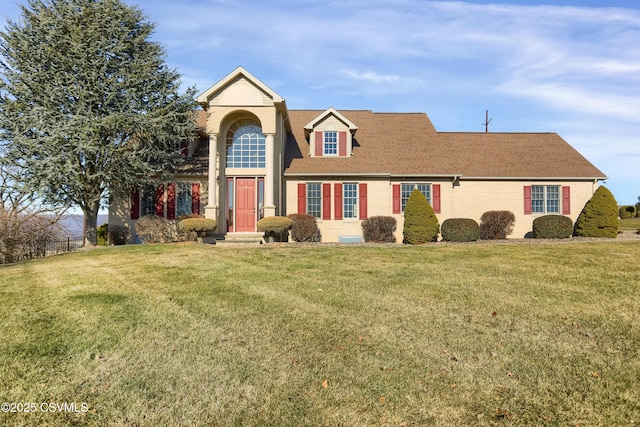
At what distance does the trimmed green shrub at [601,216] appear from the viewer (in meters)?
17.5

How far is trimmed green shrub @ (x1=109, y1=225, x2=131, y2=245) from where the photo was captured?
18.6 m

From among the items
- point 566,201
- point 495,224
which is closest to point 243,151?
point 495,224

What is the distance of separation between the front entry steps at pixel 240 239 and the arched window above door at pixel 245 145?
11.5ft

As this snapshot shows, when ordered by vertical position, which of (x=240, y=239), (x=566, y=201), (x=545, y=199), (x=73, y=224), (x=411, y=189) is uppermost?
(x=411, y=189)

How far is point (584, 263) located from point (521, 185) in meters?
10.9

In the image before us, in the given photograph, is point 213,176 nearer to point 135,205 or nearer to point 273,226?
point 273,226

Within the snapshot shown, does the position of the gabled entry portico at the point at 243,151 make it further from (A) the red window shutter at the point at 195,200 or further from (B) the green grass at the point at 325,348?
(B) the green grass at the point at 325,348

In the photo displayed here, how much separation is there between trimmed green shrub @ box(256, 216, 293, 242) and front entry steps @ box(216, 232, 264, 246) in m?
0.47

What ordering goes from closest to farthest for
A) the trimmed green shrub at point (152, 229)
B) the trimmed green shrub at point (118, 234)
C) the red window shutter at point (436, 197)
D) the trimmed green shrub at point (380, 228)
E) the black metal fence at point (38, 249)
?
the black metal fence at point (38, 249), the trimmed green shrub at point (152, 229), the trimmed green shrub at point (380, 228), the trimmed green shrub at point (118, 234), the red window shutter at point (436, 197)

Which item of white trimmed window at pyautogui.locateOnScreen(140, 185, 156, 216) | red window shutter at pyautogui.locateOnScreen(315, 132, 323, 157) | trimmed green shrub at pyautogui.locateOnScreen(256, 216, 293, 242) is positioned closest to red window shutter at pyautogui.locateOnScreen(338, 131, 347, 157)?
red window shutter at pyautogui.locateOnScreen(315, 132, 323, 157)

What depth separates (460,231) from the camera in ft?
56.8

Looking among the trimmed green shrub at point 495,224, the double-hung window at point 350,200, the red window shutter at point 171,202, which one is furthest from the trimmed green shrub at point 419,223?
the red window shutter at point 171,202

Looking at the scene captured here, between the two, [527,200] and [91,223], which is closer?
[91,223]

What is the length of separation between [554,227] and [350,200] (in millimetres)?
10131
